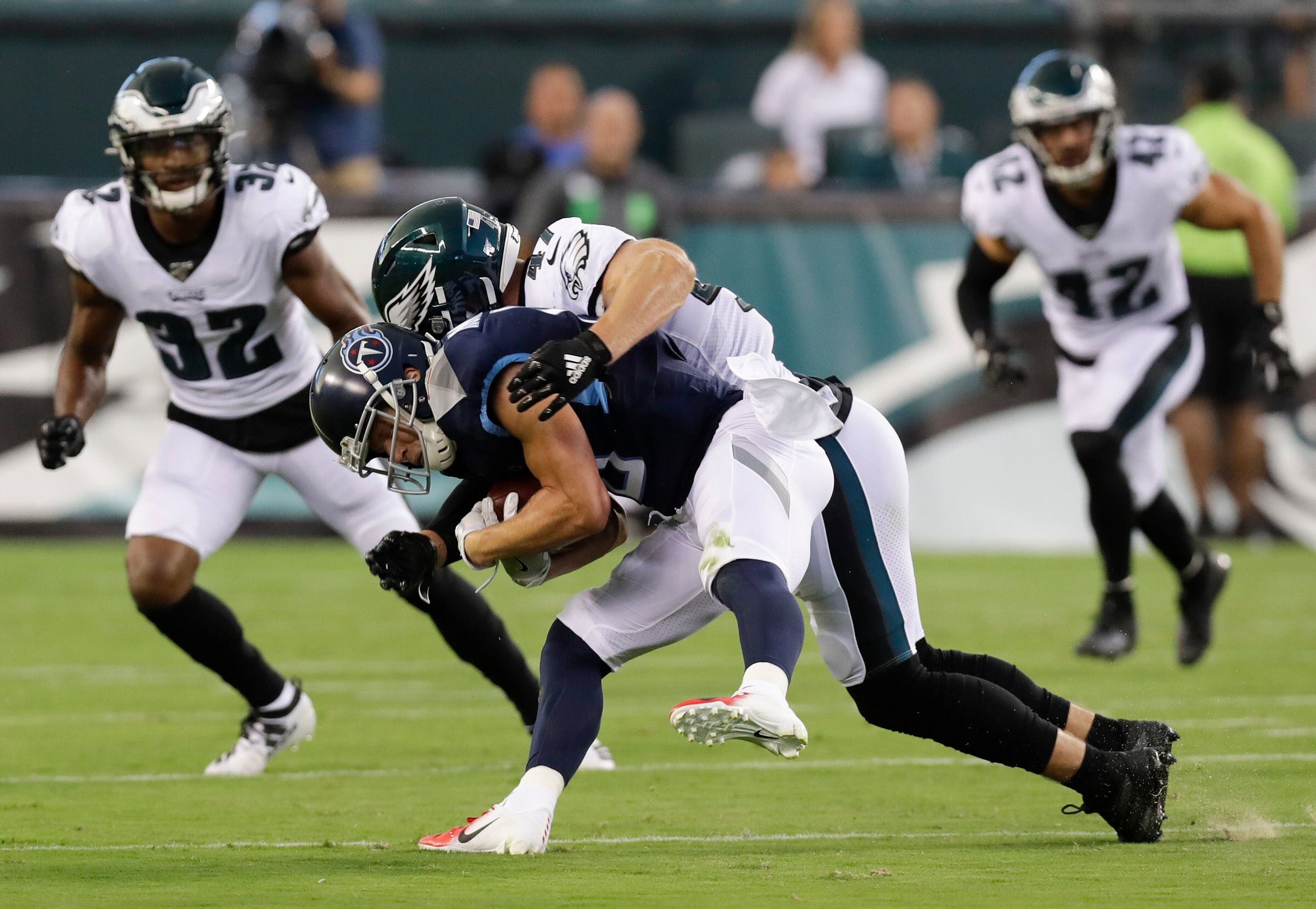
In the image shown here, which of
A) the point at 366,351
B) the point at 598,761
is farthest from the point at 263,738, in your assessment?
the point at 366,351

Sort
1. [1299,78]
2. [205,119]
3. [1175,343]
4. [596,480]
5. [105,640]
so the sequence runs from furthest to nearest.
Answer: [1299,78], [105,640], [1175,343], [205,119], [596,480]

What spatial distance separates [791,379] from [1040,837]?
45.8 inches

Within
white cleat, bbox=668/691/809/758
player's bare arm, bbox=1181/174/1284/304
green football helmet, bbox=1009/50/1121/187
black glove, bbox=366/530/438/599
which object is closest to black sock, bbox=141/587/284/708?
black glove, bbox=366/530/438/599

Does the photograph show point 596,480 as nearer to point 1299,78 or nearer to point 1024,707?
point 1024,707

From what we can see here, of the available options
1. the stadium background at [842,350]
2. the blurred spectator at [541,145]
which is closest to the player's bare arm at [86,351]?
the stadium background at [842,350]

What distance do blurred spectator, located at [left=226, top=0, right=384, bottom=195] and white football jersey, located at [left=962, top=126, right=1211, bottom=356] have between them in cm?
496

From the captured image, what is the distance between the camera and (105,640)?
7.91 meters

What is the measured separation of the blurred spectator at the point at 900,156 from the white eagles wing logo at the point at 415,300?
7.43m

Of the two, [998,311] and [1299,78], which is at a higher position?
[1299,78]

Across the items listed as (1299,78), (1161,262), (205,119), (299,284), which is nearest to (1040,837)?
(299,284)

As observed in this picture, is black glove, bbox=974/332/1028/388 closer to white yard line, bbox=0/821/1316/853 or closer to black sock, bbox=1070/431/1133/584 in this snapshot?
black sock, bbox=1070/431/1133/584

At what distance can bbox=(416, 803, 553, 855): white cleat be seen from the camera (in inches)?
150

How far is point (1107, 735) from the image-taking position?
414 centimetres

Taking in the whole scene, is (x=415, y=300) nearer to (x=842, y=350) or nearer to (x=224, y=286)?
(x=224, y=286)
